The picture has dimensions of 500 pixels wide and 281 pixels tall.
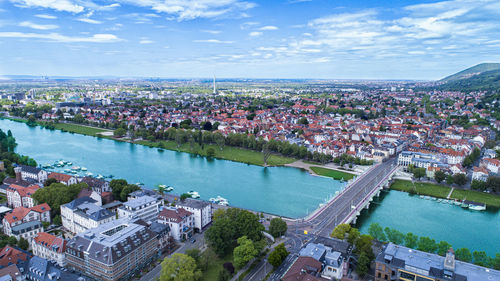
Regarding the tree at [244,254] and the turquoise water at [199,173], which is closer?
the tree at [244,254]

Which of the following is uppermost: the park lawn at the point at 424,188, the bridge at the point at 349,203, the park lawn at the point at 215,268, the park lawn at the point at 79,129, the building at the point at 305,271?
the building at the point at 305,271

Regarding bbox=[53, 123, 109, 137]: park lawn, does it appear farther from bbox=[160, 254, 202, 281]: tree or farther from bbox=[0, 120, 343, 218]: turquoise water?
bbox=[160, 254, 202, 281]: tree

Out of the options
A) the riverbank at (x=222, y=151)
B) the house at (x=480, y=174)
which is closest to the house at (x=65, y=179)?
the riverbank at (x=222, y=151)

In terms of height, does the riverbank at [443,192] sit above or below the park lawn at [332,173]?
below

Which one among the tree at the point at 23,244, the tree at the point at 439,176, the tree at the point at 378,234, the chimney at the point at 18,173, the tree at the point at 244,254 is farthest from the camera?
the tree at the point at 439,176

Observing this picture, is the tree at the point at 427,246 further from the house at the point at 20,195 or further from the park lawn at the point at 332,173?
the house at the point at 20,195

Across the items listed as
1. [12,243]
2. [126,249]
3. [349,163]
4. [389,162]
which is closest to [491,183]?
[389,162]

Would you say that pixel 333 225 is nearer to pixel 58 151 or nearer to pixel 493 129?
pixel 58 151
